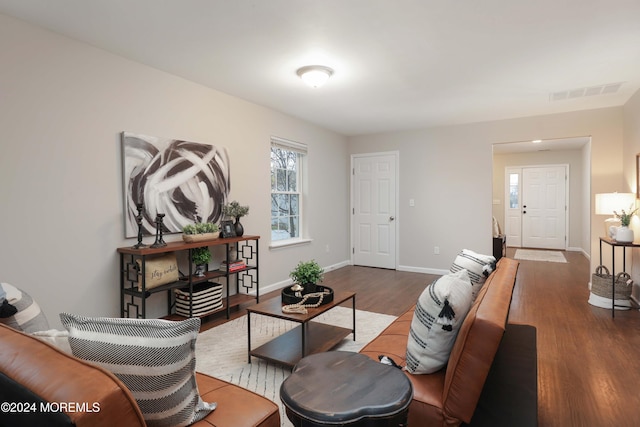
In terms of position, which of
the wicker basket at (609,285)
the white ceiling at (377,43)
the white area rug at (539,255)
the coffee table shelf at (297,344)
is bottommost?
the white area rug at (539,255)

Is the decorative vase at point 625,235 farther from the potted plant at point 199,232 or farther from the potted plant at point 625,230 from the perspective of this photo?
the potted plant at point 199,232

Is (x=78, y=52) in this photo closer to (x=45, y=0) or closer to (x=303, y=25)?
(x=45, y=0)

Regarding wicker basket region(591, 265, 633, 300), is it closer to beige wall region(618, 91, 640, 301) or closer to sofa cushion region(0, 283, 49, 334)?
beige wall region(618, 91, 640, 301)

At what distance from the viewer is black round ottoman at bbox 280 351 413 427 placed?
103 centimetres

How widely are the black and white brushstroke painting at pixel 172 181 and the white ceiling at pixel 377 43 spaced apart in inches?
28.5

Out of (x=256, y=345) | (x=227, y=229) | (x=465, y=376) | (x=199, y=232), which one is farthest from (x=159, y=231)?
(x=465, y=376)

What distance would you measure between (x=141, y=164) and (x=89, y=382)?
2717 millimetres

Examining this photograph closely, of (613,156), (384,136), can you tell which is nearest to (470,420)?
(613,156)

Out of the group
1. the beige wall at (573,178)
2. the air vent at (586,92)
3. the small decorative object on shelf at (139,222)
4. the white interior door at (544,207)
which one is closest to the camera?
the small decorative object on shelf at (139,222)

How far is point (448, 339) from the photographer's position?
1.44m

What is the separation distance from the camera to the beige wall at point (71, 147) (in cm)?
237

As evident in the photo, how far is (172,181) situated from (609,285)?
4711mm

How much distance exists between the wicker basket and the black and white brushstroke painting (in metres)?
4.30

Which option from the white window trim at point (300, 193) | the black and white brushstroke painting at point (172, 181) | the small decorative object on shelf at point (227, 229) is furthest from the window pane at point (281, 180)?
the small decorative object on shelf at point (227, 229)
